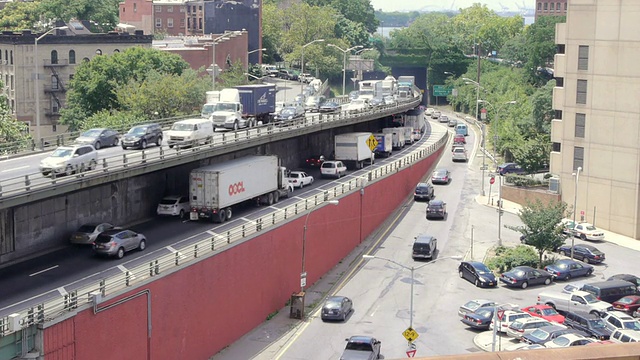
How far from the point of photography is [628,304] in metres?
50.9

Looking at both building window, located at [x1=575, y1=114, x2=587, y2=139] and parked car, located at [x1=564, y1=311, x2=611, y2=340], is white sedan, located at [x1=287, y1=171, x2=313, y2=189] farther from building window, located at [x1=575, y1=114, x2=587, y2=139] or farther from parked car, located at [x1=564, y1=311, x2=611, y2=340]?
building window, located at [x1=575, y1=114, x2=587, y2=139]

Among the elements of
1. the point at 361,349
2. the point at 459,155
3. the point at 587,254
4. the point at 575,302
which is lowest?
the point at 575,302

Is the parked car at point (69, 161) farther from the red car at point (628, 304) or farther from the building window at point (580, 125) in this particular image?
the building window at point (580, 125)

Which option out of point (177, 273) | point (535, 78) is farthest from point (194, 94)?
point (535, 78)

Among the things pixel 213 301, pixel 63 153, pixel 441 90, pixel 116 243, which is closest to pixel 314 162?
pixel 213 301

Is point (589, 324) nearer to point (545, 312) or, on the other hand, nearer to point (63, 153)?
point (545, 312)

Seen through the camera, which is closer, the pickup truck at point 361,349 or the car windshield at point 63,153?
the car windshield at point 63,153

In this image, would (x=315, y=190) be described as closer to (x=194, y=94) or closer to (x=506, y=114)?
→ (x=194, y=94)

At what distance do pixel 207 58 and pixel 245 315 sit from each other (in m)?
66.4

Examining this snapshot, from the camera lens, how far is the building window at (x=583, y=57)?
72.6 metres

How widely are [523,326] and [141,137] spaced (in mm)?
21539

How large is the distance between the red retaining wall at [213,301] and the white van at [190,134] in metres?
6.23

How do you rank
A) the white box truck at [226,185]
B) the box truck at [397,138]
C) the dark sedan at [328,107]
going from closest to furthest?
the white box truck at [226,185] < the dark sedan at [328,107] < the box truck at [397,138]

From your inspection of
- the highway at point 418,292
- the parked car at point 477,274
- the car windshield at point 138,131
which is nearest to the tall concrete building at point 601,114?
the highway at point 418,292
